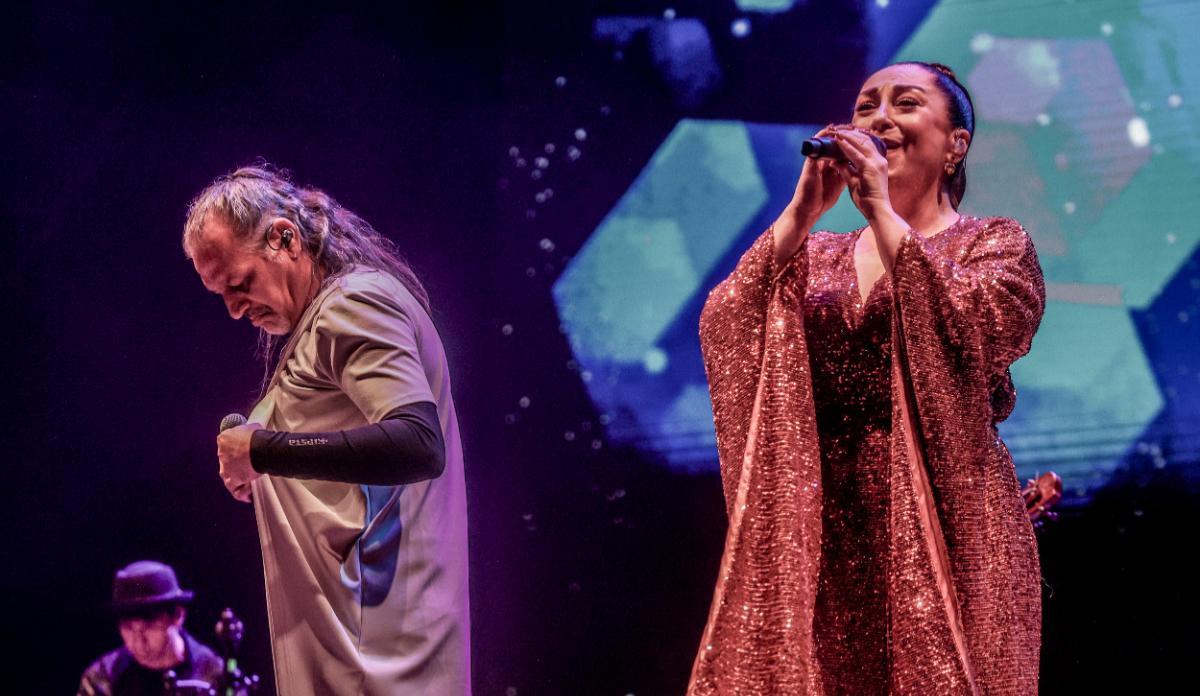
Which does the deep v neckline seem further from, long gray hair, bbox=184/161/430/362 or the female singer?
long gray hair, bbox=184/161/430/362

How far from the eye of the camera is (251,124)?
326 centimetres

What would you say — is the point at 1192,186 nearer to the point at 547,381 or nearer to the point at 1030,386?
the point at 1030,386

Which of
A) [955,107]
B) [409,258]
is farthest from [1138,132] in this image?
[409,258]

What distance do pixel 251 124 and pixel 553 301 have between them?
1.04 meters

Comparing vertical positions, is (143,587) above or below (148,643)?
above

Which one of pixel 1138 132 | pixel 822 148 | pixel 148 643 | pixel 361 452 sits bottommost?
pixel 148 643

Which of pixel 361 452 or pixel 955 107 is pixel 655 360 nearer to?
pixel 955 107

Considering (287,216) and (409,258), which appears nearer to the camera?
(287,216)

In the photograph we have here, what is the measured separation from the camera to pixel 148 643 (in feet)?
10.6

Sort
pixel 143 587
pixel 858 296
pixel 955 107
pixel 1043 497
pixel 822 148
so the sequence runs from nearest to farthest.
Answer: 1. pixel 822 148
2. pixel 858 296
3. pixel 955 107
4. pixel 1043 497
5. pixel 143 587

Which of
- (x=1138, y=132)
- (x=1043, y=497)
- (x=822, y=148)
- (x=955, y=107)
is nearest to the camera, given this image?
(x=822, y=148)

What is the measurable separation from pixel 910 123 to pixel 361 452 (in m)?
0.97

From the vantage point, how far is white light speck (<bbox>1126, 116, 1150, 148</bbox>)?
2703mm

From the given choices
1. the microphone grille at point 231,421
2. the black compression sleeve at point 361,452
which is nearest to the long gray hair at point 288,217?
the microphone grille at point 231,421
